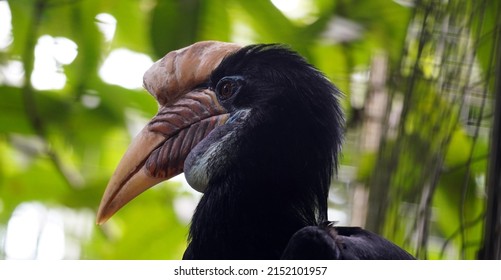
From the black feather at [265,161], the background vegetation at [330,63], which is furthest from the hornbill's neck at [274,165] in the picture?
the background vegetation at [330,63]

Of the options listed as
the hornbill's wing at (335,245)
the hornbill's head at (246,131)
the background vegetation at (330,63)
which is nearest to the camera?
the hornbill's wing at (335,245)

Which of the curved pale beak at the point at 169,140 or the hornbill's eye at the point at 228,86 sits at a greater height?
the hornbill's eye at the point at 228,86

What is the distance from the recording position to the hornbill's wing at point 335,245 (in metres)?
1.17

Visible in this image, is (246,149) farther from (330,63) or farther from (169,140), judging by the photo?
(330,63)

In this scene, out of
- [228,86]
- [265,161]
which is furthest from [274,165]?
[228,86]

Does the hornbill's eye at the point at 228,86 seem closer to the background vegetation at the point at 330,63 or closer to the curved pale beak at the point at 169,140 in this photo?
the curved pale beak at the point at 169,140

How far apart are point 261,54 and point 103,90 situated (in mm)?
333

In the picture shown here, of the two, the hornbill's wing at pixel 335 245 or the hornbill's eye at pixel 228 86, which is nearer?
the hornbill's wing at pixel 335 245

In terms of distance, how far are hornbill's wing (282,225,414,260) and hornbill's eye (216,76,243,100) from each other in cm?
26

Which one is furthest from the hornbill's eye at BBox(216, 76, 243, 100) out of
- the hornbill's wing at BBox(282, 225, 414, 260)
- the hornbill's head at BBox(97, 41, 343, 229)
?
the hornbill's wing at BBox(282, 225, 414, 260)

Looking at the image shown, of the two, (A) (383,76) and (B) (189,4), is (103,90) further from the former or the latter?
(A) (383,76)

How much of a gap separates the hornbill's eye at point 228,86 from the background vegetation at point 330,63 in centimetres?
15

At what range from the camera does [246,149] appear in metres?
1.28
